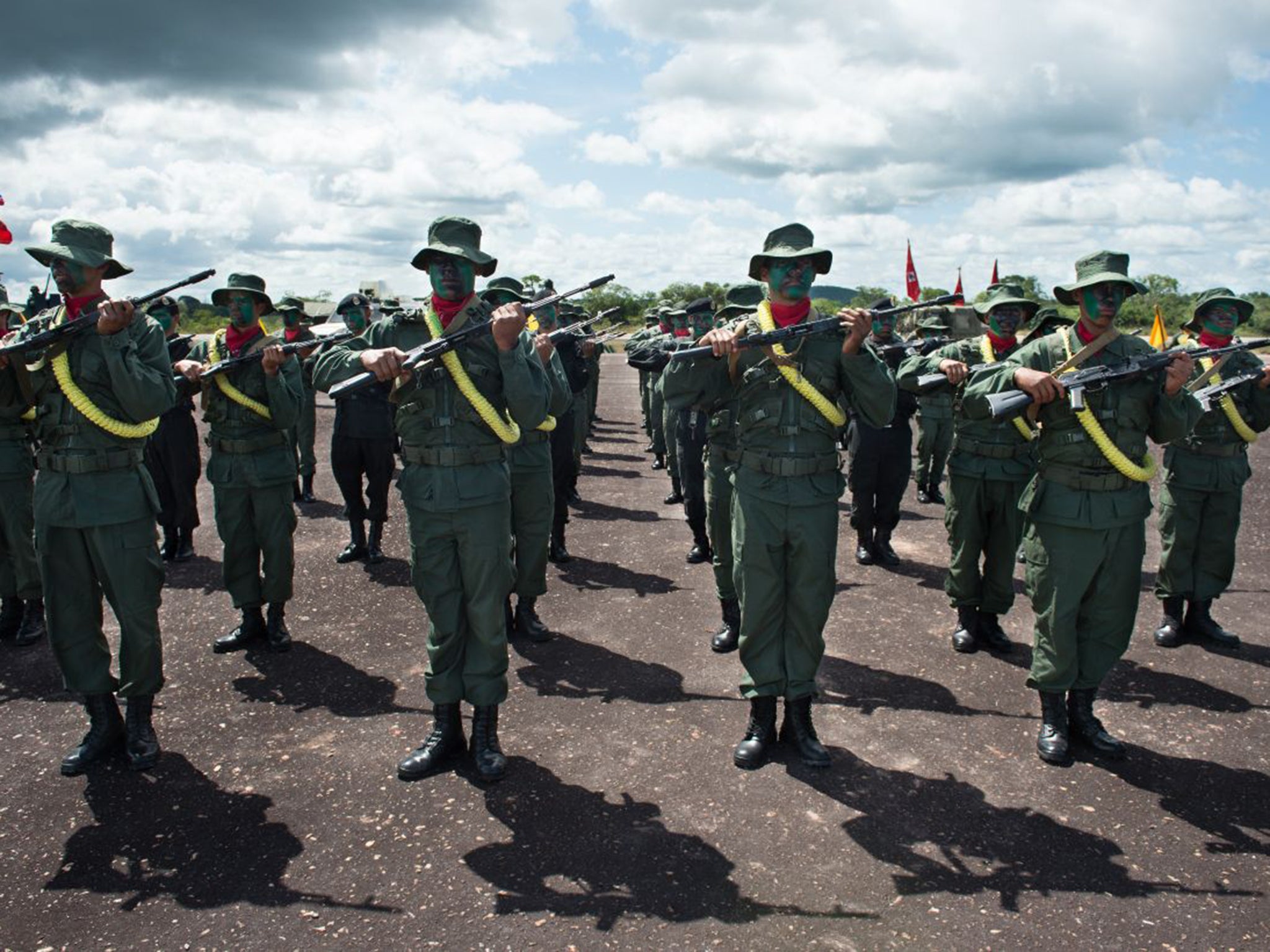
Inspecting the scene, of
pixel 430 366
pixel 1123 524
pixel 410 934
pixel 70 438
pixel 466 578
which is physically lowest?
pixel 410 934

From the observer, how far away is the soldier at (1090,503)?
457 centimetres

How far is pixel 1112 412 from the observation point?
459cm

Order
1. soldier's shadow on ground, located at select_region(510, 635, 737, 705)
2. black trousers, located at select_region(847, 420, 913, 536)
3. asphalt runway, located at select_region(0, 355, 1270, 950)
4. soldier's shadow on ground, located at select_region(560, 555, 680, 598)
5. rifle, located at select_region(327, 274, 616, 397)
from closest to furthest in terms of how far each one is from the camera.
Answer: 1. asphalt runway, located at select_region(0, 355, 1270, 950)
2. rifle, located at select_region(327, 274, 616, 397)
3. soldier's shadow on ground, located at select_region(510, 635, 737, 705)
4. soldier's shadow on ground, located at select_region(560, 555, 680, 598)
5. black trousers, located at select_region(847, 420, 913, 536)

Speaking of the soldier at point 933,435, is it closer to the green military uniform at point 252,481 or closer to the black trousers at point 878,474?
the black trousers at point 878,474

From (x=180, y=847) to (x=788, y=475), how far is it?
3.25 metres

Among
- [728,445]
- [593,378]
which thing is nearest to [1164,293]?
[593,378]

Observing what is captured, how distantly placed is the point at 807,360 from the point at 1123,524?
1.87 m

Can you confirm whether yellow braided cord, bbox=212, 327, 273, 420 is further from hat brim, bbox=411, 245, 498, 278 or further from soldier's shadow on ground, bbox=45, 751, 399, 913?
soldier's shadow on ground, bbox=45, 751, 399, 913

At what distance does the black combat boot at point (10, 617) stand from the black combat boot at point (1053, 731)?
6.83 metres

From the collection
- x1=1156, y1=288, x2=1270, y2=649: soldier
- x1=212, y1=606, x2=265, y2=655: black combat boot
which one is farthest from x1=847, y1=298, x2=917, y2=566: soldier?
x1=212, y1=606, x2=265, y2=655: black combat boot

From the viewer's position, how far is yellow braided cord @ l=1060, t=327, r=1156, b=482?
4.50m

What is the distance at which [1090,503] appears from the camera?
180 inches

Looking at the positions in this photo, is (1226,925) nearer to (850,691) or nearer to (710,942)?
(710,942)

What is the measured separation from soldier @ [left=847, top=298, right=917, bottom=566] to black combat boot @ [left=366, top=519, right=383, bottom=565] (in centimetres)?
451
